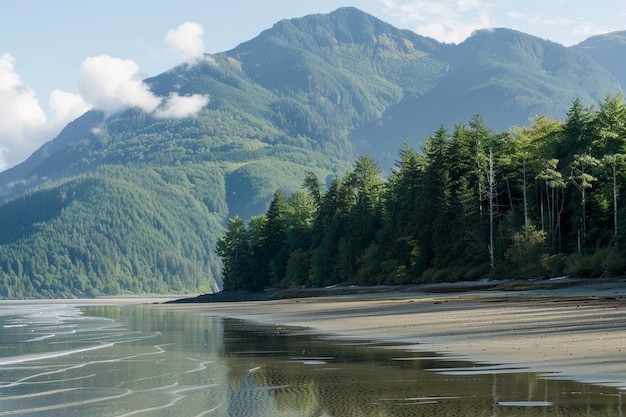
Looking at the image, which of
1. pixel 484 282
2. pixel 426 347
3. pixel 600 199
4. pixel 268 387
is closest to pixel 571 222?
pixel 600 199

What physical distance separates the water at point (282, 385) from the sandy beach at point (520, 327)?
1237 mm

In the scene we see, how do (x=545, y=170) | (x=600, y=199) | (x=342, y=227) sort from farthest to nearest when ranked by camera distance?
(x=342, y=227), (x=545, y=170), (x=600, y=199)

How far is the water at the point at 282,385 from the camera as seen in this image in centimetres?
1428

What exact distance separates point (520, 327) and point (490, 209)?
133ft

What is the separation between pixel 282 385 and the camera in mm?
17891

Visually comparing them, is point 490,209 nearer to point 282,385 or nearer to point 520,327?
point 520,327

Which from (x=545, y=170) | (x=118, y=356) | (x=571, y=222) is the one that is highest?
(x=545, y=170)

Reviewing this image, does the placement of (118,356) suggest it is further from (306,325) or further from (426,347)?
(306,325)

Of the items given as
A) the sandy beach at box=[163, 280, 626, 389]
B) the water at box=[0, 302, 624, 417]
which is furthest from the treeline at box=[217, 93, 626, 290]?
the water at box=[0, 302, 624, 417]

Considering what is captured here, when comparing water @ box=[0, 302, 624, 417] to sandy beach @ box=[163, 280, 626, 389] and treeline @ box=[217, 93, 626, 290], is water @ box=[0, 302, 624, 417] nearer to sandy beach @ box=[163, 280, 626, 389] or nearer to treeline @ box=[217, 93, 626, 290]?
sandy beach @ box=[163, 280, 626, 389]

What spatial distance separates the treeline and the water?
29.6m

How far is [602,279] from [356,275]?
46168 mm

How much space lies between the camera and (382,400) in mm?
15211

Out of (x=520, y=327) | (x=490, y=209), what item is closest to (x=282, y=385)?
(x=520, y=327)
